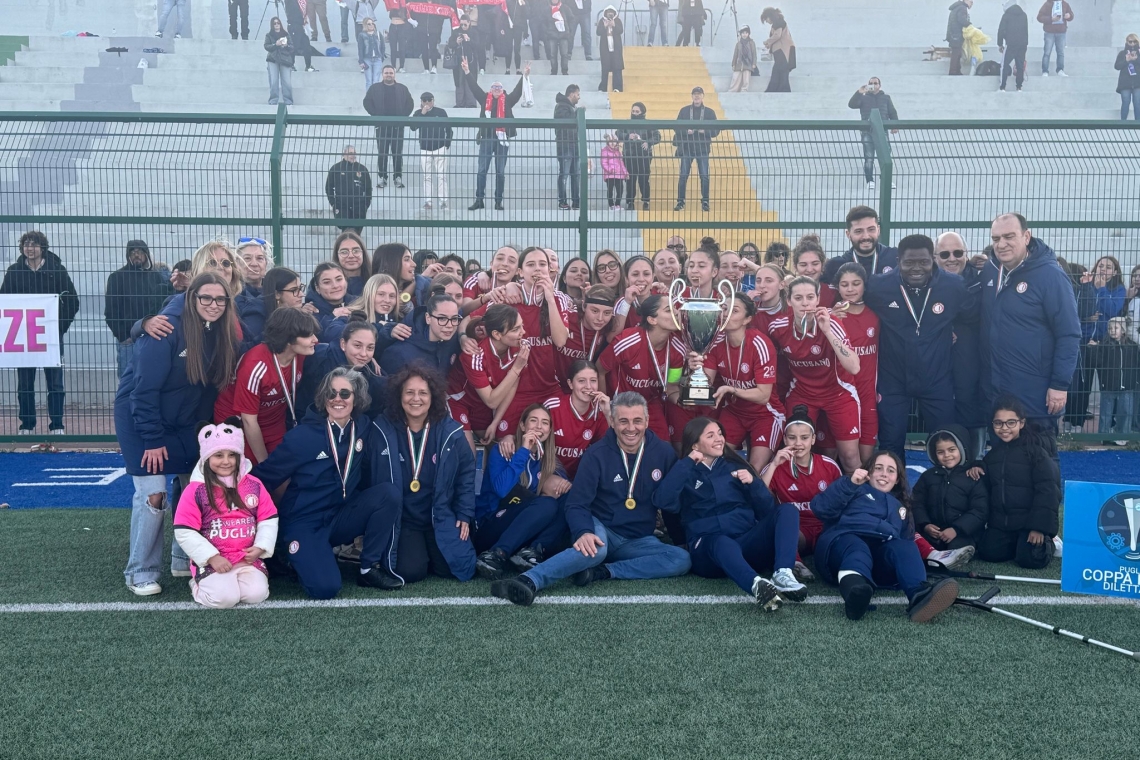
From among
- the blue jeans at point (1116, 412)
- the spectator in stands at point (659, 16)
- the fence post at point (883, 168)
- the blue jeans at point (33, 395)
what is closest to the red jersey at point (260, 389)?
the blue jeans at point (33, 395)

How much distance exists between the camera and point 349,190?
360 inches

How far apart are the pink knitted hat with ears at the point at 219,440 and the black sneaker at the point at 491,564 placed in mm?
1459

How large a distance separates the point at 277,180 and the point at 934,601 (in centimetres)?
665

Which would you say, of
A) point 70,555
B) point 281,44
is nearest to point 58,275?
point 70,555

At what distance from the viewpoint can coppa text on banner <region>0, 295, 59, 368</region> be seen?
9.31m

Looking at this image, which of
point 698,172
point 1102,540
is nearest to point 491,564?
point 1102,540

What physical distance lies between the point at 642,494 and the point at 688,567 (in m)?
0.50

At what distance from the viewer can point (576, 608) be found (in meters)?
5.21

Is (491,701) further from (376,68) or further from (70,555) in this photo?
(376,68)

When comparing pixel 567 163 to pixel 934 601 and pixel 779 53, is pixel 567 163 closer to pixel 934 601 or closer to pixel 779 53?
pixel 934 601

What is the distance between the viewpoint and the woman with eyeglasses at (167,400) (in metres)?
5.57

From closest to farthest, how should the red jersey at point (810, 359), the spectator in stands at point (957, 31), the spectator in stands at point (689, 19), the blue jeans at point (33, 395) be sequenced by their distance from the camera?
the red jersey at point (810, 359) → the blue jeans at point (33, 395) → the spectator in stands at point (957, 31) → the spectator in stands at point (689, 19)

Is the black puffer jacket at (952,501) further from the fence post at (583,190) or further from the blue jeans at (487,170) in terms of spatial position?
the blue jeans at (487,170)

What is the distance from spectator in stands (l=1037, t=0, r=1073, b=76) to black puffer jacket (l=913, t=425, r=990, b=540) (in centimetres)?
1682
